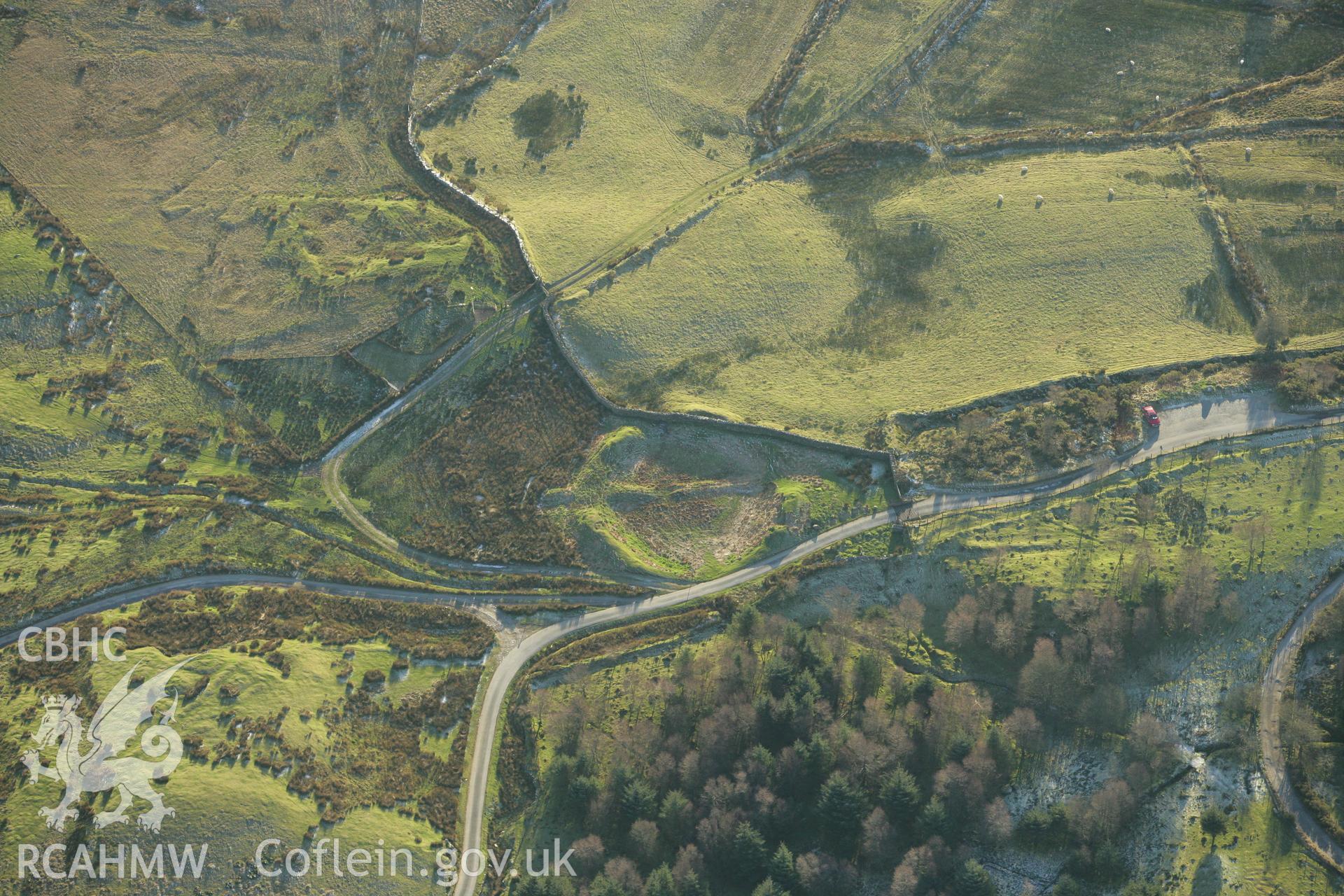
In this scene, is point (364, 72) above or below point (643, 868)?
above

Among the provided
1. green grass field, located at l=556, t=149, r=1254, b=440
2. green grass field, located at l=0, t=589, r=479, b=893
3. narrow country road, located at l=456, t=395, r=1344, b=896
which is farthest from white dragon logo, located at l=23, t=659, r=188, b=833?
green grass field, located at l=556, t=149, r=1254, b=440

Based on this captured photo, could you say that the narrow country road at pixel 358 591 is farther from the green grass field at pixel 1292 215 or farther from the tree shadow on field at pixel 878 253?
the green grass field at pixel 1292 215

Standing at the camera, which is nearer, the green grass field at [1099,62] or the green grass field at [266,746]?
the green grass field at [266,746]

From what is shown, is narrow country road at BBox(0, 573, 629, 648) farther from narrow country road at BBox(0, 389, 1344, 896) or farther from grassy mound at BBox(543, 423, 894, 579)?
grassy mound at BBox(543, 423, 894, 579)

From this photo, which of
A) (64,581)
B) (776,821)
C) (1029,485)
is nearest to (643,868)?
(776,821)

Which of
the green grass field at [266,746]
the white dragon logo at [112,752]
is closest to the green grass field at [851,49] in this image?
the green grass field at [266,746]

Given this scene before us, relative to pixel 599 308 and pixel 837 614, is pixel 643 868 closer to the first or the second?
pixel 837 614
